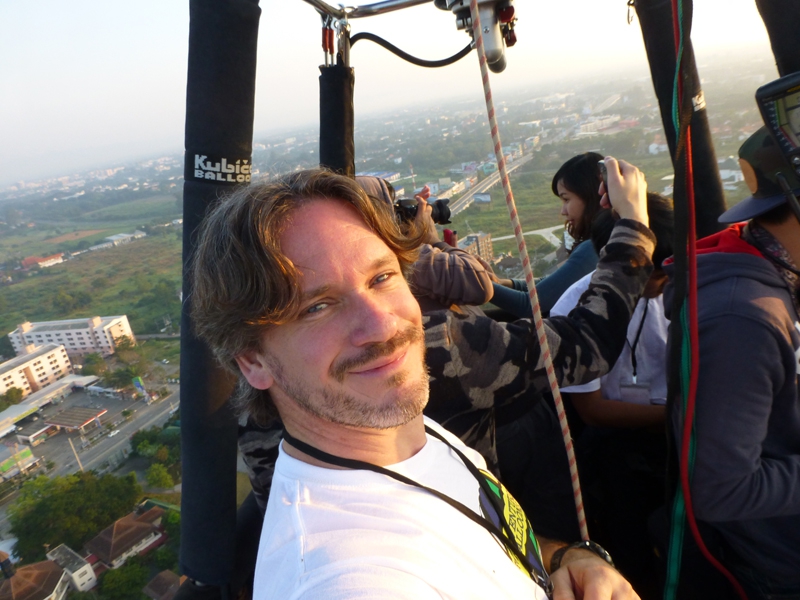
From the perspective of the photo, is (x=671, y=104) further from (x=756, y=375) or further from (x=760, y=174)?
(x=756, y=375)

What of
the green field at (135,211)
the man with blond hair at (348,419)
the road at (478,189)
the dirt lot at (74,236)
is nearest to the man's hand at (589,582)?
the man with blond hair at (348,419)

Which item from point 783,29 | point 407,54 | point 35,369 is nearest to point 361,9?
point 407,54

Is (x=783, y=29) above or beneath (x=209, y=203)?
above

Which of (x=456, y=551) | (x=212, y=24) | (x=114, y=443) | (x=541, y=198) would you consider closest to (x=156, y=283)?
(x=114, y=443)

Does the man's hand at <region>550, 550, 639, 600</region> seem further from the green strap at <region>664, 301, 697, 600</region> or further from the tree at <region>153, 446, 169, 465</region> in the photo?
the tree at <region>153, 446, 169, 465</region>

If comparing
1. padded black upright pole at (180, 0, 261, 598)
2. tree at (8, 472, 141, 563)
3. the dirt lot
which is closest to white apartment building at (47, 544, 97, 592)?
tree at (8, 472, 141, 563)

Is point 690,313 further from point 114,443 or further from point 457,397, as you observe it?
point 114,443
